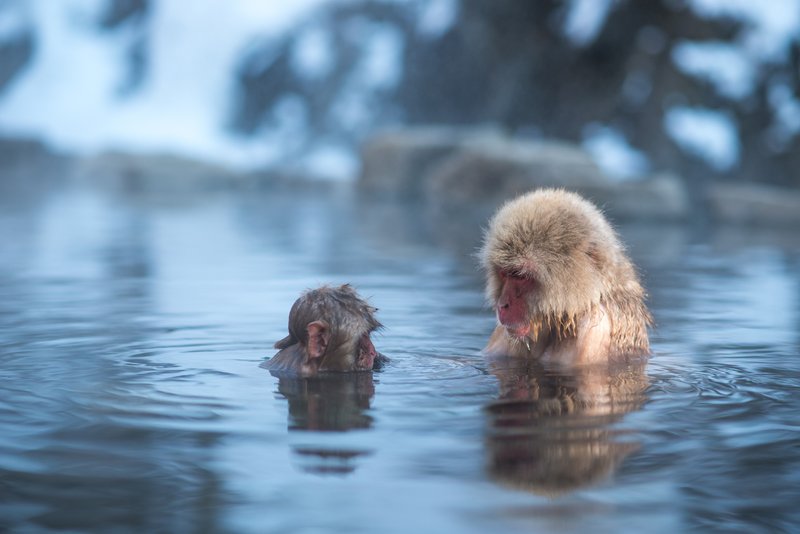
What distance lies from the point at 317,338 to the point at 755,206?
10.3 meters

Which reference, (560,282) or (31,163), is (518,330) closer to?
(560,282)

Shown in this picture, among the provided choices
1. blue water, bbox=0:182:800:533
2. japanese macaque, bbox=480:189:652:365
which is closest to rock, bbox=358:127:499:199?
blue water, bbox=0:182:800:533

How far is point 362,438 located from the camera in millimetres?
2904

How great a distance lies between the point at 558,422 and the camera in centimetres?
310

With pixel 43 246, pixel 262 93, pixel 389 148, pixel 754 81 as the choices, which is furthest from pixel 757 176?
pixel 262 93

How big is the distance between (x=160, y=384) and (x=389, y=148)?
14834 millimetres

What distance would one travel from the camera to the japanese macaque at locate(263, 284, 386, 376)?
3.94 metres

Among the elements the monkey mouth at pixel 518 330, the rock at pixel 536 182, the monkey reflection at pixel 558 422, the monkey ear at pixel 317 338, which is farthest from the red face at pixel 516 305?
the rock at pixel 536 182

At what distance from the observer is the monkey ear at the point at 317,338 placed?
3912 millimetres

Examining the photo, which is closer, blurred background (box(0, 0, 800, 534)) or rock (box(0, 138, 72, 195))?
blurred background (box(0, 0, 800, 534))

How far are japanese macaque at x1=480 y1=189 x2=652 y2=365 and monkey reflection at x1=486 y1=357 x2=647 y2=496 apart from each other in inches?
3.7

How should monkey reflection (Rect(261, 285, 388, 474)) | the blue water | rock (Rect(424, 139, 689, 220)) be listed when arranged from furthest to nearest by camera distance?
rock (Rect(424, 139, 689, 220))
monkey reflection (Rect(261, 285, 388, 474))
the blue water

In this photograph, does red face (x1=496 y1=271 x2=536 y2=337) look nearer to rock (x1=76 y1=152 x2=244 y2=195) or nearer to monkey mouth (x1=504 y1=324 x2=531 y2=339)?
monkey mouth (x1=504 y1=324 x2=531 y2=339)

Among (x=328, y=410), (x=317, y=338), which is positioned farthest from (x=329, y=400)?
(x=317, y=338)
